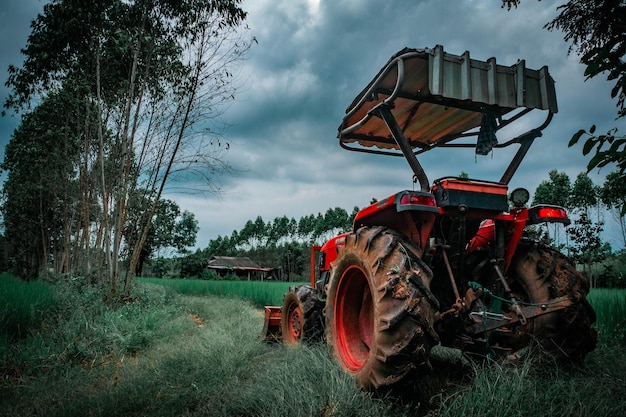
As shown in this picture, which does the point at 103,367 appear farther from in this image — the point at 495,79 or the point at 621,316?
the point at 621,316

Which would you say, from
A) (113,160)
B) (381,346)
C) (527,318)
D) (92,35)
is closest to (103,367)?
(381,346)

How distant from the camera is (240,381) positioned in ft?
11.7

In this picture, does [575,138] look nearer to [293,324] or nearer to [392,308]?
[392,308]

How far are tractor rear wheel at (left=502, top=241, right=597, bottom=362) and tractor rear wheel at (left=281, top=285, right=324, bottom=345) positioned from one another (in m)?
2.03

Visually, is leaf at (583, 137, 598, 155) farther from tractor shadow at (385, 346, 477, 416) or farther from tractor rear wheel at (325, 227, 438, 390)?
tractor shadow at (385, 346, 477, 416)

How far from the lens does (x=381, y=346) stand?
2488mm

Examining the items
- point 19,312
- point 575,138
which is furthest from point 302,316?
Result: point 19,312

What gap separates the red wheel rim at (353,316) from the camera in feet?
10.8

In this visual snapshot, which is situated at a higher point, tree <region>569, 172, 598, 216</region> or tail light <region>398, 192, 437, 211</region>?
tree <region>569, 172, 598, 216</region>

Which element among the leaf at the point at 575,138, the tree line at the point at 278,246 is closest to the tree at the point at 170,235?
the tree line at the point at 278,246

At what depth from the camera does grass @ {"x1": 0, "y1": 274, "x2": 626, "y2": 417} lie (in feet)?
7.97

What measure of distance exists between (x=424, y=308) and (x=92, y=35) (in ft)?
31.7

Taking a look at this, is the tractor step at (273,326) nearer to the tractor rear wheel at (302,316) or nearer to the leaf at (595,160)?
the tractor rear wheel at (302,316)

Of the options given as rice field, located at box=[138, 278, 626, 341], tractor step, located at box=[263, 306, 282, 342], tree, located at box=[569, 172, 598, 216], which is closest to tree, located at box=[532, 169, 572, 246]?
tree, located at box=[569, 172, 598, 216]
